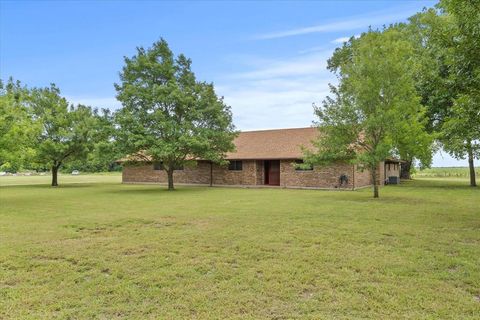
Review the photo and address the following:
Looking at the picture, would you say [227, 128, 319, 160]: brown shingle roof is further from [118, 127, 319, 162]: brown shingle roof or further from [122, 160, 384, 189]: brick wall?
[122, 160, 384, 189]: brick wall

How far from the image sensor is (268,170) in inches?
1131

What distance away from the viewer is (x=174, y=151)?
2252cm

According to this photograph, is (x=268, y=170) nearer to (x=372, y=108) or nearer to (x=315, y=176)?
(x=315, y=176)

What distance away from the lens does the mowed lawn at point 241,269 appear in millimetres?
4137

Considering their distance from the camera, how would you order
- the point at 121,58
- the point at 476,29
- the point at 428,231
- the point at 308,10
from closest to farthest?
1. the point at 476,29
2. the point at 428,231
3. the point at 308,10
4. the point at 121,58

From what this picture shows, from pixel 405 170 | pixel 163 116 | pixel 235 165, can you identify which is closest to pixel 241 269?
pixel 163 116

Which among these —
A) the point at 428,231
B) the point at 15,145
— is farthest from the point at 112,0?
the point at 428,231

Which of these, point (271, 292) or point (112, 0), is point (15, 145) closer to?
point (112, 0)

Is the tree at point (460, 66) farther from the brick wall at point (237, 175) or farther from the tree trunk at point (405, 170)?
the tree trunk at point (405, 170)

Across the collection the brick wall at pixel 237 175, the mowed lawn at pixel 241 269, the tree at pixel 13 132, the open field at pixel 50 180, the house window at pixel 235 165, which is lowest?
the mowed lawn at pixel 241 269

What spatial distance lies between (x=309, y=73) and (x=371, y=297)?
881 inches

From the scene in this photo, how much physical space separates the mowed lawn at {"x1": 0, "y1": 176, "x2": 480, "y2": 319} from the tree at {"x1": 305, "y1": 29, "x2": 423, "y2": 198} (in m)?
6.40

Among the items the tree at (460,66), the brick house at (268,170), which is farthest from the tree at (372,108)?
the brick house at (268,170)

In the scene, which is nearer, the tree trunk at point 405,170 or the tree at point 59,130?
the tree at point 59,130
